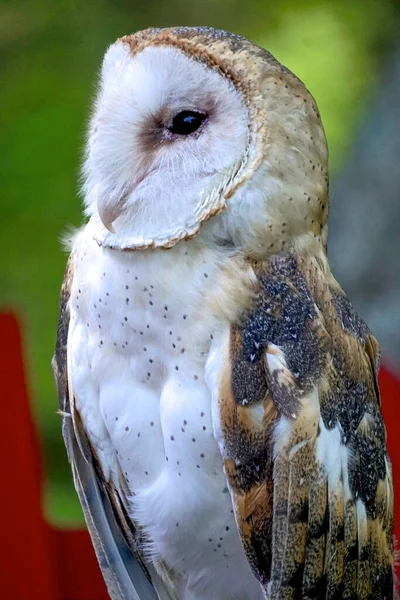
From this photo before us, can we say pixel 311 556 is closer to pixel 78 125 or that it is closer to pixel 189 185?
pixel 189 185

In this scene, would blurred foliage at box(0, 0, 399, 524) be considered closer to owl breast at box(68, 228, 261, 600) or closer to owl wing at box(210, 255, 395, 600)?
owl breast at box(68, 228, 261, 600)

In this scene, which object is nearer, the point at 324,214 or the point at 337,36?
the point at 324,214

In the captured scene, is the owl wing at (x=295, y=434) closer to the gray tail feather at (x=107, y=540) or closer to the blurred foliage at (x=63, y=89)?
the gray tail feather at (x=107, y=540)

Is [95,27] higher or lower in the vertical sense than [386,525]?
higher

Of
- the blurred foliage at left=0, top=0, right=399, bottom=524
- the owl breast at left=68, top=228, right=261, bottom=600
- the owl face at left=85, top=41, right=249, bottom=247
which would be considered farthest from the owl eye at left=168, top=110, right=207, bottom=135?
the blurred foliage at left=0, top=0, right=399, bottom=524

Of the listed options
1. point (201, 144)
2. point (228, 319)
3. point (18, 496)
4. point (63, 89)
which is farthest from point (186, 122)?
point (63, 89)

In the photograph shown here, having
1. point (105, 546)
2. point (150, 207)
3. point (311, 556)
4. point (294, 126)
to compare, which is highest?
point (294, 126)

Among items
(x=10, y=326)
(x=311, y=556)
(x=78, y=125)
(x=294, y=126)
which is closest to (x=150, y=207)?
(x=294, y=126)

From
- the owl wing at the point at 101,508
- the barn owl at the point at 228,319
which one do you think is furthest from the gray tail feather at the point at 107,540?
the barn owl at the point at 228,319
